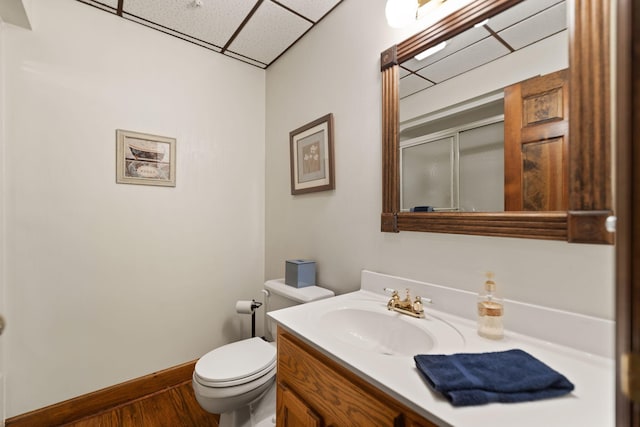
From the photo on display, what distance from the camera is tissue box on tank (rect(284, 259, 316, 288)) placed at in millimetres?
1564

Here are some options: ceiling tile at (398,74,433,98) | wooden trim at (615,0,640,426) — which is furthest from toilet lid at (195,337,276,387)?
ceiling tile at (398,74,433,98)

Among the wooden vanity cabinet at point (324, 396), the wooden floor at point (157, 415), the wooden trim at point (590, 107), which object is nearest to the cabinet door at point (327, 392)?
the wooden vanity cabinet at point (324, 396)

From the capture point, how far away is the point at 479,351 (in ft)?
2.47

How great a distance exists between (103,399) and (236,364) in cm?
94

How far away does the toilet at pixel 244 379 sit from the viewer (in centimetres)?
123

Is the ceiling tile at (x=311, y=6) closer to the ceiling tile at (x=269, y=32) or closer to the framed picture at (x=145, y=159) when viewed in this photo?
the ceiling tile at (x=269, y=32)

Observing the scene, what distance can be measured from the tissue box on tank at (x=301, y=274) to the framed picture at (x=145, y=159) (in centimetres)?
100

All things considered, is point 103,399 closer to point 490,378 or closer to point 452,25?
point 490,378

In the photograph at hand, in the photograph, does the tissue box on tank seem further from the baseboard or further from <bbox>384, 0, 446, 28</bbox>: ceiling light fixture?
<bbox>384, 0, 446, 28</bbox>: ceiling light fixture

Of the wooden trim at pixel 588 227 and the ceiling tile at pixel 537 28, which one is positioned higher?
the ceiling tile at pixel 537 28

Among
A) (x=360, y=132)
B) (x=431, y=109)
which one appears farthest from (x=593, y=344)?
(x=360, y=132)

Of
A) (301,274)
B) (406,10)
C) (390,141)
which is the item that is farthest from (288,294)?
(406,10)

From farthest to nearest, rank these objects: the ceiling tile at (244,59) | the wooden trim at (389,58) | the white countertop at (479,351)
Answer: the ceiling tile at (244,59)
the wooden trim at (389,58)
the white countertop at (479,351)

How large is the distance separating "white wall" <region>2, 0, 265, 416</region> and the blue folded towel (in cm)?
170
